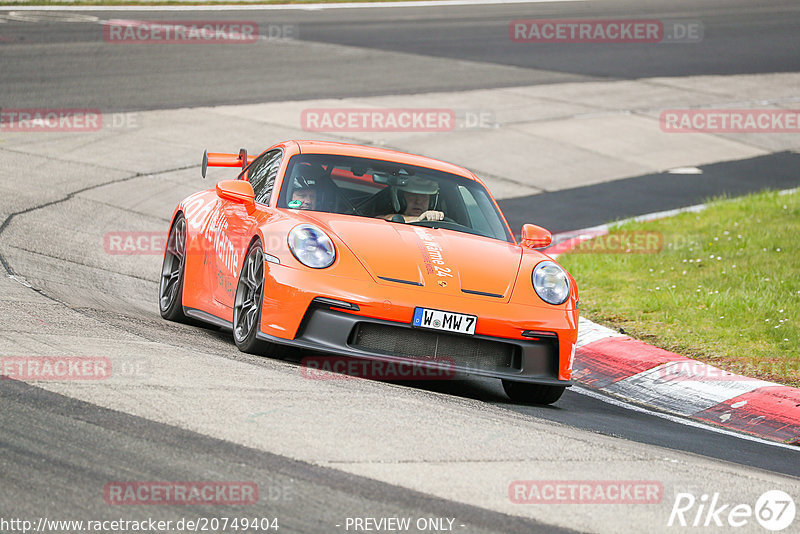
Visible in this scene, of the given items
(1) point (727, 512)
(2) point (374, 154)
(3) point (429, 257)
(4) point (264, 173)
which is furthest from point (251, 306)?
(1) point (727, 512)

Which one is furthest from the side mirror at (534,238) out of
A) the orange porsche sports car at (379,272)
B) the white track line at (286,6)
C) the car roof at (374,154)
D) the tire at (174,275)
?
the white track line at (286,6)

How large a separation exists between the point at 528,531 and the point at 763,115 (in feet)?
58.0

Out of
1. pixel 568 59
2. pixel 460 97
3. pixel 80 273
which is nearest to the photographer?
pixel 80 273

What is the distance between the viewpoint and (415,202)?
7.53 meters

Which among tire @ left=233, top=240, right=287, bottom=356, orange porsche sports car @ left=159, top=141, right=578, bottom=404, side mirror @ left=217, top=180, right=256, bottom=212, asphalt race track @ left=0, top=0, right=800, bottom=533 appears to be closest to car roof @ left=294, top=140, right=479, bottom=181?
orange porsche sports car @ left=159, top=141, right=578, bottom=404

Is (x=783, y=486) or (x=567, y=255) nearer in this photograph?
(x=783, y=486)

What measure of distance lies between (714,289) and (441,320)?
440 cm

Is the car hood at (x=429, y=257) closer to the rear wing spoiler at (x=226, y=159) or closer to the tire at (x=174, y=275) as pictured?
the tire at (x=174, y=275)

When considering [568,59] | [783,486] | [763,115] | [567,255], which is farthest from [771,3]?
[783,486]

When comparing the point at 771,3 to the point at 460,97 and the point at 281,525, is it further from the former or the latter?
the point at 281,525

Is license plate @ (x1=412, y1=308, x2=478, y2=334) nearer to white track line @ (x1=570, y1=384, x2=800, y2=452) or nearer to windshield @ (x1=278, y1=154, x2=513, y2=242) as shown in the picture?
windshield @ (x1=278, y1=154, x2=513, y2=242)

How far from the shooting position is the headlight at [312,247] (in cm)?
640

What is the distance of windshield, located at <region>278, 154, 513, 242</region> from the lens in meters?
7.35

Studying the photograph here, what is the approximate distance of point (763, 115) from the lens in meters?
20.2
